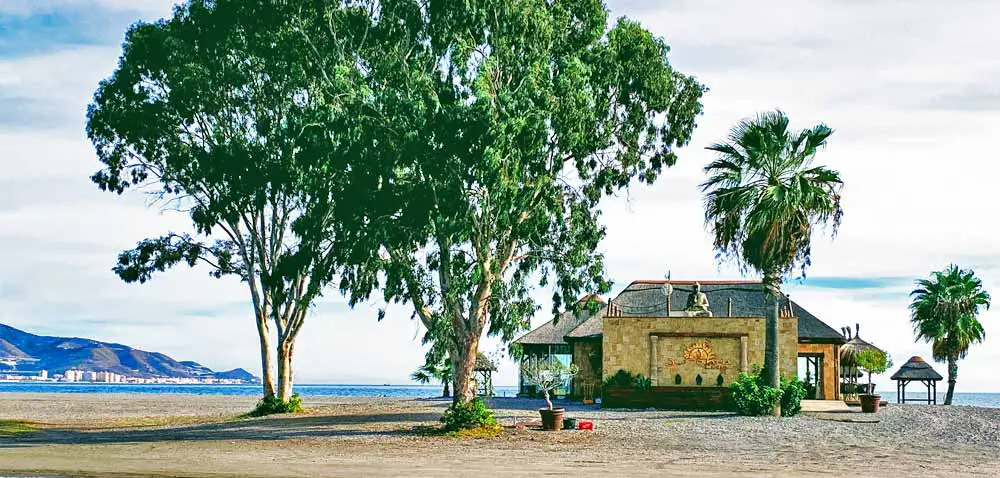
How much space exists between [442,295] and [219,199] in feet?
33.5

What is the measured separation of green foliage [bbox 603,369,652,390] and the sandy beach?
5.02 meters

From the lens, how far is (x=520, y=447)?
29.5m

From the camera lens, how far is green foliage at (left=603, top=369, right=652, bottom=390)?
47062 mm

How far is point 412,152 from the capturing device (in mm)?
31266

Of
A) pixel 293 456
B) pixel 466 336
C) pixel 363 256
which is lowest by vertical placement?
pixel 293 456

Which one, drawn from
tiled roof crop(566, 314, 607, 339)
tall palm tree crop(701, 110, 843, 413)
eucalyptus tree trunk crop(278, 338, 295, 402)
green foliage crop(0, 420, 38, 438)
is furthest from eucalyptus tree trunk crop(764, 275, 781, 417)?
green foliage crop(0, 420, 38, 438)

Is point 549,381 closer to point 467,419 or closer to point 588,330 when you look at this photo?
point 467,419

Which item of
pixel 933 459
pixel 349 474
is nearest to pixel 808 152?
pixel 933 459

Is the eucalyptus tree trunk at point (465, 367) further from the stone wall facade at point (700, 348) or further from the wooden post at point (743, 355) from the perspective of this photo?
the wooden post at point (743, 355)

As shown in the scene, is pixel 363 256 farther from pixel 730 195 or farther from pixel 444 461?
pixel 730 195

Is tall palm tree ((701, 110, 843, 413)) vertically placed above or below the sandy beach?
above

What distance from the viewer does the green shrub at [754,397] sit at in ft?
132

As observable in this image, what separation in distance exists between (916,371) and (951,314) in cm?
641

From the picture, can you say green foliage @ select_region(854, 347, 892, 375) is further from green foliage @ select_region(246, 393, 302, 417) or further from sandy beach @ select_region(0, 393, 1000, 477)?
green foliage @ select_region(246, 393, 302, 417)
